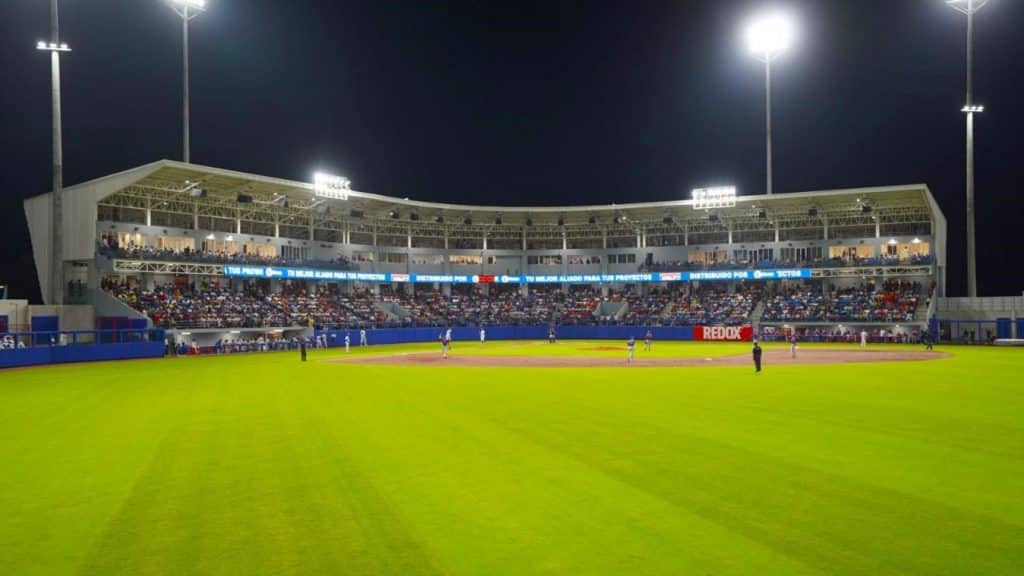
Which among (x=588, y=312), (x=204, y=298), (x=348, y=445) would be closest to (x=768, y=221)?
(x=588, y=312)

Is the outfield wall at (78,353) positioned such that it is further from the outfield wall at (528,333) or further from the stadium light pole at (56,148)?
the outfield wall at (528,333)

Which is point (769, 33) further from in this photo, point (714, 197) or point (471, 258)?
point (471, 258)

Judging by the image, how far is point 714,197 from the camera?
67.6 m

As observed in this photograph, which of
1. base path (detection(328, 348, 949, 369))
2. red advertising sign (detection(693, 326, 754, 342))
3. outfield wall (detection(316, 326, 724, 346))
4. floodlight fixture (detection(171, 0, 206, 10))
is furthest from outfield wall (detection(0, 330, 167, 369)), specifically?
red advertising sign (detection(693, 326, 754, 342))

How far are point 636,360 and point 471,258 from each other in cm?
4493

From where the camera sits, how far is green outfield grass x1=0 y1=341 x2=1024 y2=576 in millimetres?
8102

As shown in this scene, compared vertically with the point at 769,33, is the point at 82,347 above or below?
below

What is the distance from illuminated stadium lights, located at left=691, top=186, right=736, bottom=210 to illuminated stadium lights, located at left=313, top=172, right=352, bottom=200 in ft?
105

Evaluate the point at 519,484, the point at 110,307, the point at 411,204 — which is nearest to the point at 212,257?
the point at 110,307

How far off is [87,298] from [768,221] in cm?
6312

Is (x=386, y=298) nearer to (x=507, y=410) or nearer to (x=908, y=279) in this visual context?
(x=908, y=279)

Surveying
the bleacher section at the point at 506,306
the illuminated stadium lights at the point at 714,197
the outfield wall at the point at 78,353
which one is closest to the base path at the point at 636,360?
the outfield wall at the point at 78,353

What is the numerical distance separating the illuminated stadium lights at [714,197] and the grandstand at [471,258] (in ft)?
10.5

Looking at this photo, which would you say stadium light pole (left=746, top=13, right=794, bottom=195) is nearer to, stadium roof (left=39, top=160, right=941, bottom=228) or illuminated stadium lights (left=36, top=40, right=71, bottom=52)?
stadium roof (left=39, top=160, right=941, bottom=228)
